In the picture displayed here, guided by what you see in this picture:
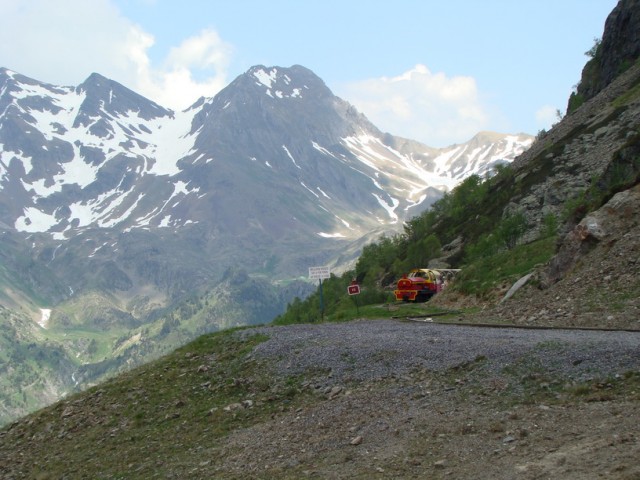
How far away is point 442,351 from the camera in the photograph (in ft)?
64.7

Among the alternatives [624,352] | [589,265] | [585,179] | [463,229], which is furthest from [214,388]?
[463,229]

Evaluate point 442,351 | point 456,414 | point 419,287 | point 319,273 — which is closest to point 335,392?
point 442,351

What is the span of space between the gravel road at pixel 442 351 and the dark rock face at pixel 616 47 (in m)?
94.2

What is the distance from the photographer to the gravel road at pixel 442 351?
648 inches

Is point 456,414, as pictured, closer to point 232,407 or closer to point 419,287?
point 232,407

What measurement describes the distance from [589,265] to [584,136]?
56736mm

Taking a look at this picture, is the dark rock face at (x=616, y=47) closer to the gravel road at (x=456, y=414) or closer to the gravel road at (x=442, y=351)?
the gravel road at (x=442, y=351)

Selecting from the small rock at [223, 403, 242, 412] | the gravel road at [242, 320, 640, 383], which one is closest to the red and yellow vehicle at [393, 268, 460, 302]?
the gravel road at [242, 320, 640, 383]

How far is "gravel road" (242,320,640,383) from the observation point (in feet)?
54.0

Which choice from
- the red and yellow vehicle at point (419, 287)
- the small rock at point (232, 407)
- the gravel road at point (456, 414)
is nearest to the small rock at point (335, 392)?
the gravel road at point (456, 414)

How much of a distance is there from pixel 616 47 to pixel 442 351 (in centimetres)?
10378

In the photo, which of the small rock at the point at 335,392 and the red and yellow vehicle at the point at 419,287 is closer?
the small rock at the point at 335,392

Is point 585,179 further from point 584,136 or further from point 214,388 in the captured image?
point 214,388

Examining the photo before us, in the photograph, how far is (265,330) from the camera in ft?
94.6
